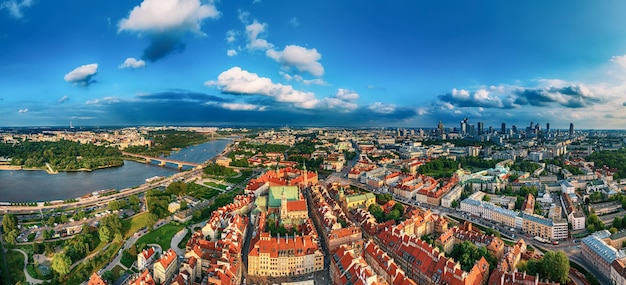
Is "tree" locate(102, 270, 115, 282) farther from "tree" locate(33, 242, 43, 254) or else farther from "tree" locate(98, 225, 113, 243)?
"tree" locate(33, 242, 43, 254)

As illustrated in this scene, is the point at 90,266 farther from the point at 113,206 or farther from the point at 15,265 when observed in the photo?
the point at 113,206

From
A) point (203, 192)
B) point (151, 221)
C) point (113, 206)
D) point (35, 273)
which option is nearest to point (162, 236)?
point (151, 221)

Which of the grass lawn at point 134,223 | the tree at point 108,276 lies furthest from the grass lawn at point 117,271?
the grass lawn at point 134,223

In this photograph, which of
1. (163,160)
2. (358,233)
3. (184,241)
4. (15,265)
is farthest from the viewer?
(163,160)

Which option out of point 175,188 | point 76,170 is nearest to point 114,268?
point 175,188

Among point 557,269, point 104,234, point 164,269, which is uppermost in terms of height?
point 557,269

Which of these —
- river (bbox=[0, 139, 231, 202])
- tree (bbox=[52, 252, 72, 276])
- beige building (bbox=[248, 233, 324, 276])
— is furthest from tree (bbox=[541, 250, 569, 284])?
river (bbox=[0, 139, 231, 202])

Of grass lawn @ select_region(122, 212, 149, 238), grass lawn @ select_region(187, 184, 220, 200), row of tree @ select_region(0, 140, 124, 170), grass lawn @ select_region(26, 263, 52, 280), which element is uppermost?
row of tree @ select_region(0, 140, 124, 170)
